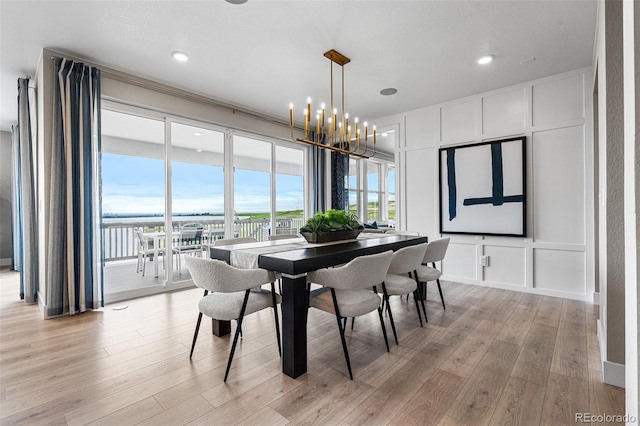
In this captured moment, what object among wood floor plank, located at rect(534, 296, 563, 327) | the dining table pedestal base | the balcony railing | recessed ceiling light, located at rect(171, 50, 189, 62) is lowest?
wood floor plank, located at rect(534, 296, 563, 327)

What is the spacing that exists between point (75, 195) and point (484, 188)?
503cm

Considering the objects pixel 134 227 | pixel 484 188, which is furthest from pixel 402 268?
pixel 134 227

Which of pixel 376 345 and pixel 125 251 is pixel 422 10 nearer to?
pixel 376 345

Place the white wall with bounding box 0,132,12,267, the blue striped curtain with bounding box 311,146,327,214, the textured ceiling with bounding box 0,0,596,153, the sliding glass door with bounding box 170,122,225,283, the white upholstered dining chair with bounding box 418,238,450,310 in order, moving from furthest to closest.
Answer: the blue striped curtain with bounding box 311,146,327,214, the white wall with bounding box 0,132,12,267, the sliding glass door with bounding box 170,122,225,283, the white upholstered dining chair with bounding box 418,238,450,310, the textured ceiling with bounding box 0,0,596,153

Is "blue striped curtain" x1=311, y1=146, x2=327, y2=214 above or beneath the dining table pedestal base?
above

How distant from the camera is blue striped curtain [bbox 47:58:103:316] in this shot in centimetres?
313

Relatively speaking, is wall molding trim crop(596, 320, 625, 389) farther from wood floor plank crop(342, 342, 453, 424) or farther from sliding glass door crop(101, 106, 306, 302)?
sliding glass door crop(101, 106, 306, 302)

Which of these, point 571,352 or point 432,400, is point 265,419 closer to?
point 432,400

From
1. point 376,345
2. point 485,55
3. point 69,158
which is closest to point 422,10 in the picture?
point 485,55

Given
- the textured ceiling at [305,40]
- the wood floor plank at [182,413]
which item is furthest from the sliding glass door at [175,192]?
the wood floor plank at [182,413]

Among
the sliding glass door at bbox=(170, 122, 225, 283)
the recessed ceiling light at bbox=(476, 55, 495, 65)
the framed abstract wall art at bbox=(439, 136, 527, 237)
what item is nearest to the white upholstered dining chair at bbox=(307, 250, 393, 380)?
the recessed ceiling light at bbox=(476, 55, 495, 65)

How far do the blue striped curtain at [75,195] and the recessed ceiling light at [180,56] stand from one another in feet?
3.13

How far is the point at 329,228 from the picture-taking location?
301cm

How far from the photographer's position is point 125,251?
5504 mm
